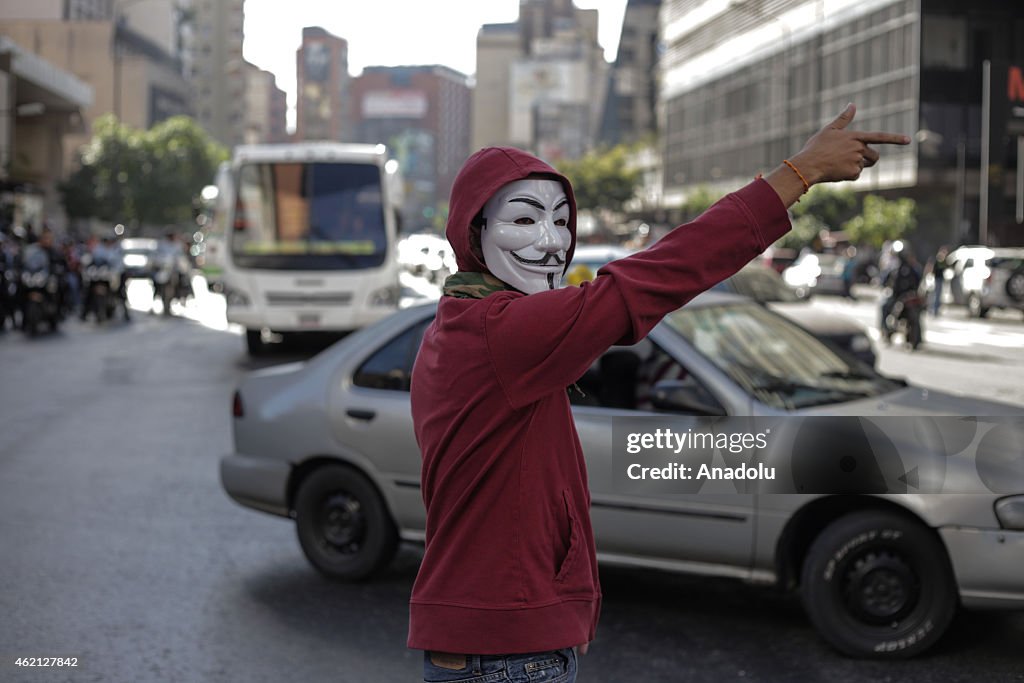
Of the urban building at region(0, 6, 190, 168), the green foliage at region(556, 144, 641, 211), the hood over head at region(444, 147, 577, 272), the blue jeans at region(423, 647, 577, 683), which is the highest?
the urban building at region(0, 6, 190, 168)

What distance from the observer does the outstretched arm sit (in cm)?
236

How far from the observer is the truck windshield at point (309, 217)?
19516mm

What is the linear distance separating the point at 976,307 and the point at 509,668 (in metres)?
10.7

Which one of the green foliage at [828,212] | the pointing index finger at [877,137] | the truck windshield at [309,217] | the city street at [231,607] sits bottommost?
the city street at [231,607]

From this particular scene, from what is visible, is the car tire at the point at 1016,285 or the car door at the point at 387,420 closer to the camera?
the car door at the point at 387,420

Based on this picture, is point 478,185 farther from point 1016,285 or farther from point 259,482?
point 1016,285

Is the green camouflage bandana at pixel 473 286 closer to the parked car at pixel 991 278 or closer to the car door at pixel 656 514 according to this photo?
the car door at pixel 656 514


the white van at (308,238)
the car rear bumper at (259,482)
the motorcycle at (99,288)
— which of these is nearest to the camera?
the car rear bumper at (259,482)

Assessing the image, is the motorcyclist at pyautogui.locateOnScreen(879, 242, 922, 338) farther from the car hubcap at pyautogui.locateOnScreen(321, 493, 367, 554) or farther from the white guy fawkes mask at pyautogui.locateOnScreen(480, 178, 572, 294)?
the white guy fawkes mask at pyautogui.locateOnScreen(480, 178, 572, 294)

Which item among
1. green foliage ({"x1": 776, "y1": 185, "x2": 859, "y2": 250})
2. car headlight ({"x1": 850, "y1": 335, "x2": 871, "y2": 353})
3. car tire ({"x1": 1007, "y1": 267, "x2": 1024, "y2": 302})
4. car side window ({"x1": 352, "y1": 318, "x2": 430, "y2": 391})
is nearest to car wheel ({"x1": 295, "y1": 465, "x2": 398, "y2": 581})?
car side window ({"x1": 352, "y1": 318, "x2": 430, "y2": 391})

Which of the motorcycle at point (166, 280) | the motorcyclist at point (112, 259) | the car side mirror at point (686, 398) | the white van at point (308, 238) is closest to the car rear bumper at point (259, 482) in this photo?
the car side mirror at point (686, 398)

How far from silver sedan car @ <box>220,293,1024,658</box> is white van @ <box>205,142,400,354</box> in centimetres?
1221

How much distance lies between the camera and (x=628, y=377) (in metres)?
6.13

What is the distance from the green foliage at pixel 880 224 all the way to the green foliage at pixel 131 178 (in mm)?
60889
